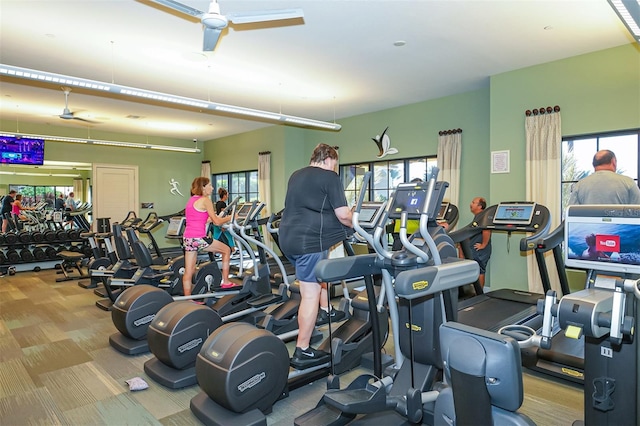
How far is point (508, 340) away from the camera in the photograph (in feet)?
4.79

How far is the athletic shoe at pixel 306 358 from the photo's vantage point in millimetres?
2883

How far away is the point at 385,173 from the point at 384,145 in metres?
0.58

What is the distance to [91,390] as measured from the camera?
2.90 meters

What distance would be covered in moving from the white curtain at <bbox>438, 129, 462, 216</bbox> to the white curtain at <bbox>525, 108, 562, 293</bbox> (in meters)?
1.33

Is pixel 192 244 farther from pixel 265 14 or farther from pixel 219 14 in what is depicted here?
pixel 265 14

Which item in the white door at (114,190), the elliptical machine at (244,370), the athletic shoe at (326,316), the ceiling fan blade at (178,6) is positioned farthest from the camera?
the white door at (114,190)

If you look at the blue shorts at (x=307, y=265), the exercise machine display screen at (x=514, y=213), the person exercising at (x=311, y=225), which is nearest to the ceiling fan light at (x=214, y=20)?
the person exercising at (x=311, y=225)

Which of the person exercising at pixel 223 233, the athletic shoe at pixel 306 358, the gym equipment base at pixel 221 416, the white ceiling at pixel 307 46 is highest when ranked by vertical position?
the white ceiling at pixel 307 46

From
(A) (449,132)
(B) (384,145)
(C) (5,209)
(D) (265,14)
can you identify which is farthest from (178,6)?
(C) (5,209)

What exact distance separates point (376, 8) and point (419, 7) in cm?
39

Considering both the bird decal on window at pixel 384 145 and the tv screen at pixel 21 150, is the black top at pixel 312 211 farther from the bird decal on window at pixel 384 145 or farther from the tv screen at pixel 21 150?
the tv screen at pixel 21 150

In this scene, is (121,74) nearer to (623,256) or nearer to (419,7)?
(419,7)

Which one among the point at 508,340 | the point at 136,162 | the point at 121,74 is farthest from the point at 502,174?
the point at 136,162

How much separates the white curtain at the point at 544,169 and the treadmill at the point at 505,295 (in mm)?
654
